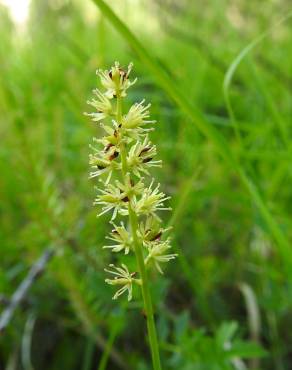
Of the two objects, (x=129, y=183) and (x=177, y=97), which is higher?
(x=177, y=97)

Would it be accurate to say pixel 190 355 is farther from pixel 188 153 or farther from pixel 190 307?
pixel 188 153

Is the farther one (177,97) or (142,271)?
(177,97)

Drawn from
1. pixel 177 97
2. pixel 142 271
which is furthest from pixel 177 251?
pixel 142 271

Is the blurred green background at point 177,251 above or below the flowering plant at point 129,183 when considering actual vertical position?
above

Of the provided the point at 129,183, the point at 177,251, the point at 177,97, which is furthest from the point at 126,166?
the point at 177,251

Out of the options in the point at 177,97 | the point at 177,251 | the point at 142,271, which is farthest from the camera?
the point at 177,251

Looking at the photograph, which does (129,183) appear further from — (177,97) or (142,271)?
(177,97)

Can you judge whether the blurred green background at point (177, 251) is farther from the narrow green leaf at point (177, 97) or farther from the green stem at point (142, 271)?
the green stem at point (142, 271)

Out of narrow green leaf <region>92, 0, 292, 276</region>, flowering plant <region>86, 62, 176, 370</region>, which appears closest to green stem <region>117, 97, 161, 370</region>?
flowering plant <region>86, 62, 176, 370</region>

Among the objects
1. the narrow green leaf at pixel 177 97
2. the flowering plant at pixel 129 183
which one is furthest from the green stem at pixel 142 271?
the narrow green leaf at pixel 177 97

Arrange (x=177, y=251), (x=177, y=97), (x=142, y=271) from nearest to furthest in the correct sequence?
(x=142, y=271) → (x=177, y=97) → (x=177, y=251)

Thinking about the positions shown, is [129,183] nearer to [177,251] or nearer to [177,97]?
[177,97]

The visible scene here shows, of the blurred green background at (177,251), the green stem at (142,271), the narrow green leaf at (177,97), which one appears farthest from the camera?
the blurred green background at (177,251)
